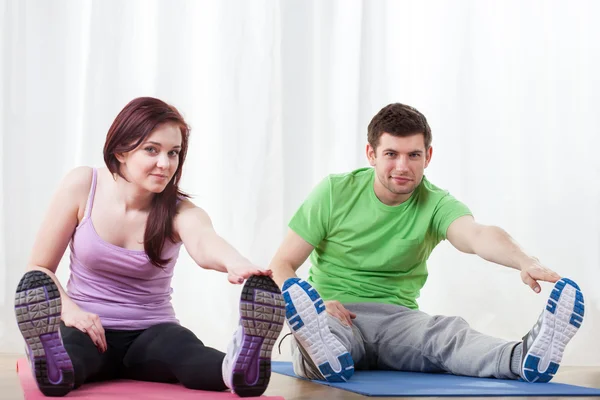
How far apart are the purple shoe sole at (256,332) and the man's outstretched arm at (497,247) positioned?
586 mm

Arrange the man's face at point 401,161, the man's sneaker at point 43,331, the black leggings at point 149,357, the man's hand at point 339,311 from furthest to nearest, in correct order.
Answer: the man's face at point 401,161, the man's hand at point 339,311, the black leggings at point 149,357, the man's sneaker at point 43,331

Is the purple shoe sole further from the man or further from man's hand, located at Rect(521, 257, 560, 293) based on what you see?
man's hand, located at Rect(521, 257, 560, 293)

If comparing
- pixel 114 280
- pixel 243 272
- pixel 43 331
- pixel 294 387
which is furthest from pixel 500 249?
pixel 43 331

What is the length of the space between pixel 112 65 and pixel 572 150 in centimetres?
161

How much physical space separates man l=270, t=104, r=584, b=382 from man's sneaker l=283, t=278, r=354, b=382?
5 cm

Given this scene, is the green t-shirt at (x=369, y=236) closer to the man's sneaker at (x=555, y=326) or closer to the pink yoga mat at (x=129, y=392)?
the man's sneaker at (x=555, y=326)

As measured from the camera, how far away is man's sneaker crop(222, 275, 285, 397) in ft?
4.37

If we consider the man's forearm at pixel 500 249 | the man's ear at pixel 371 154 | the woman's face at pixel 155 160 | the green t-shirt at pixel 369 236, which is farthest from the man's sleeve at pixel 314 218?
the woman's face at pixel 155 160

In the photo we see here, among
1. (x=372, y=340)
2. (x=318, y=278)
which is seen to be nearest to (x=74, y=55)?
(x=318, y=278)

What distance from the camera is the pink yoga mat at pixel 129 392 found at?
139 cm

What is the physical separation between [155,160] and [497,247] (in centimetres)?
78

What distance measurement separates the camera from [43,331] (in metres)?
1.33

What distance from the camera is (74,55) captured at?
2.60 metres

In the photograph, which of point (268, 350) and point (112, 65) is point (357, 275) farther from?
point (112, 65)
